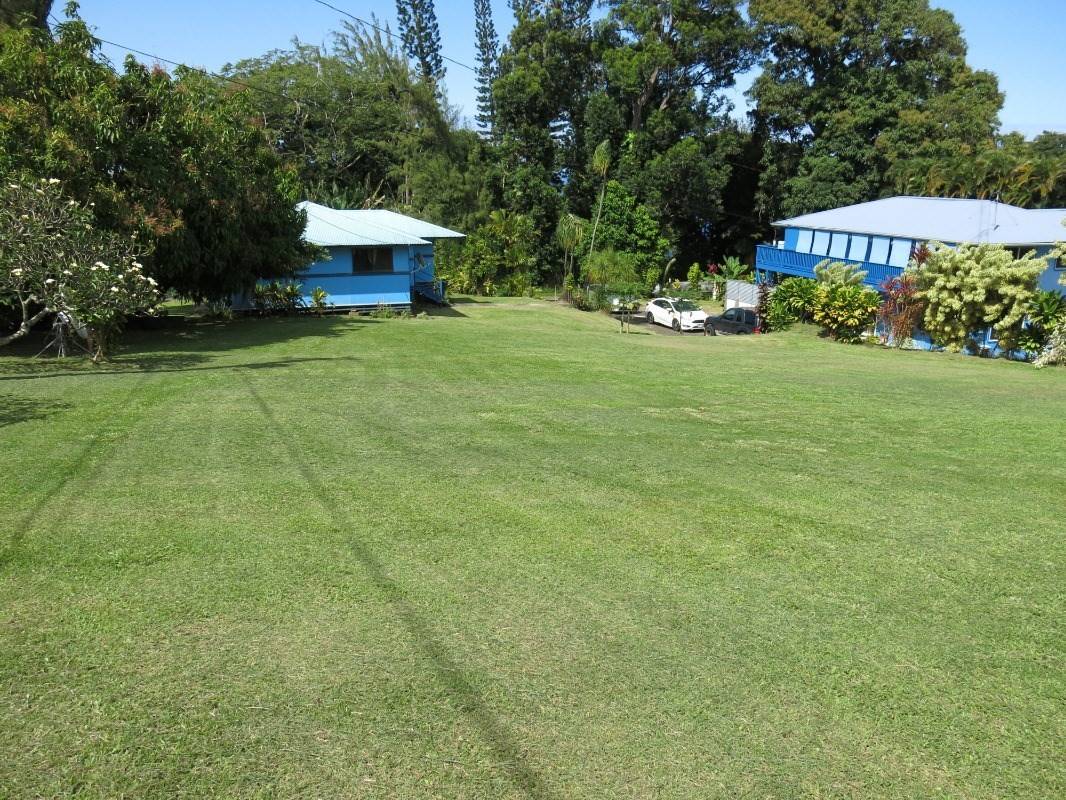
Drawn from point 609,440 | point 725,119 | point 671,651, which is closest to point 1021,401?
point 609,440

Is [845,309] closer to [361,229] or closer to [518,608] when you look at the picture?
[361,229]

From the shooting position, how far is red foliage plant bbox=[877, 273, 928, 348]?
77.8ft

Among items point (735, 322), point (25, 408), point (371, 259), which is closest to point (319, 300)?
point (371, 259)

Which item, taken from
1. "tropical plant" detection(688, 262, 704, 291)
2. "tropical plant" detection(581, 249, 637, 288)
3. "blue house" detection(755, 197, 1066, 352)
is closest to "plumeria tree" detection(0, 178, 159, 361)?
"blue house" detection(755, 197, 1066, 352)

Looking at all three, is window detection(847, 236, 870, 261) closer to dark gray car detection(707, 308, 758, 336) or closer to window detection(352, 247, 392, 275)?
dark gray car detection(707, 308, 758, 336)

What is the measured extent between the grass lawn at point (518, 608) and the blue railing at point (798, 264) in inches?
818

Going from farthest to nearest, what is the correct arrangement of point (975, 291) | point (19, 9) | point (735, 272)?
point (735, 272)
point (19, 9)
point (975, 291)

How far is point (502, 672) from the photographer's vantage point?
4039mm

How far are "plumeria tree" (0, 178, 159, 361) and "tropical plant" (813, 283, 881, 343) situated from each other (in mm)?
21122

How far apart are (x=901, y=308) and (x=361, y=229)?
18.4m

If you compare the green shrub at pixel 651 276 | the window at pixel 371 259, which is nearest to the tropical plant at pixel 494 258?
the green shrub at pixel 651 276

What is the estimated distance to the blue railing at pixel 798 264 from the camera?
29.0m

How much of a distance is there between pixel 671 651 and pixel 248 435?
633cm

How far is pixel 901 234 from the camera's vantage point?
29797 mm
